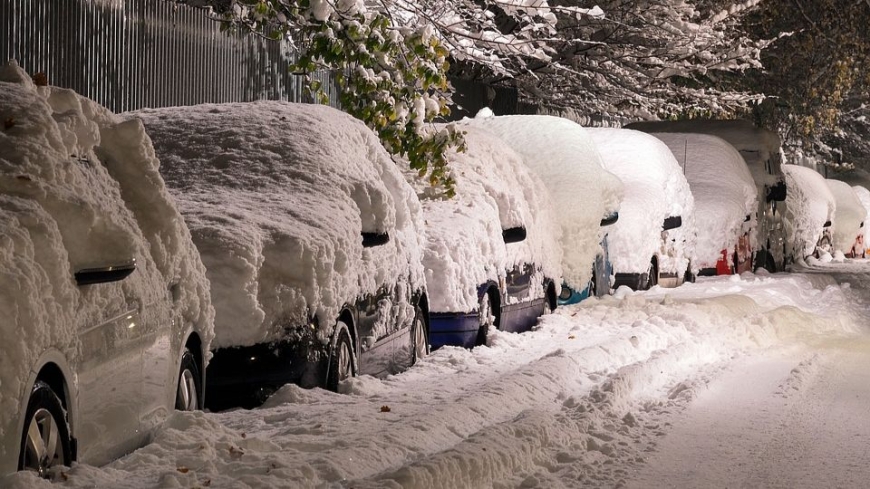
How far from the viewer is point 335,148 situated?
385 inches

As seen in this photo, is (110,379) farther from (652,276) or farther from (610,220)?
(652,276)

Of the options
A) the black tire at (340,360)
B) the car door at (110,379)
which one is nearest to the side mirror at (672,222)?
the black tire at (340,360)

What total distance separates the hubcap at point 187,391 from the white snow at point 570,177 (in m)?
8.04

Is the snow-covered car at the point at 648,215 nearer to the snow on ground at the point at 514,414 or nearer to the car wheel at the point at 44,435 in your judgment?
the snow on ground at the point at 514,414

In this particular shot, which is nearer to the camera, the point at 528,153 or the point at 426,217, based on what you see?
the point at 426,217

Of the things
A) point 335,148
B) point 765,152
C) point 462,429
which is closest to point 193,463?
point 462,429

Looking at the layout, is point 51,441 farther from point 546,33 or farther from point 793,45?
point 793,45


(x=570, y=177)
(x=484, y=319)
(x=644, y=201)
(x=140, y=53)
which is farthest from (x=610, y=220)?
(x=140, y=53)

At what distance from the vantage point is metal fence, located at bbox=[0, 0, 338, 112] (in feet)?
36.8

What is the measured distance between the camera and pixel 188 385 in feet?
23.8

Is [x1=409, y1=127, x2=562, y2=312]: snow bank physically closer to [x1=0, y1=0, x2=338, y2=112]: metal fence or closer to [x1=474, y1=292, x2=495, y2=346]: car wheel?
[x1=474, y1=292, x2=495, y2=346]: car wheel

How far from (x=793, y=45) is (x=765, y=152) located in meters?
11.3

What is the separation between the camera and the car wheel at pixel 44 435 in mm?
5164

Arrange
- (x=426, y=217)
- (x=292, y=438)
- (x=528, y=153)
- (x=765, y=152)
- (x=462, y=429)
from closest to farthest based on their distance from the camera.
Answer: (x=292, y=438)
(x=462, y=429)
(x=426, y=217)
(x=528, y=153)
(x=765, y=152)
